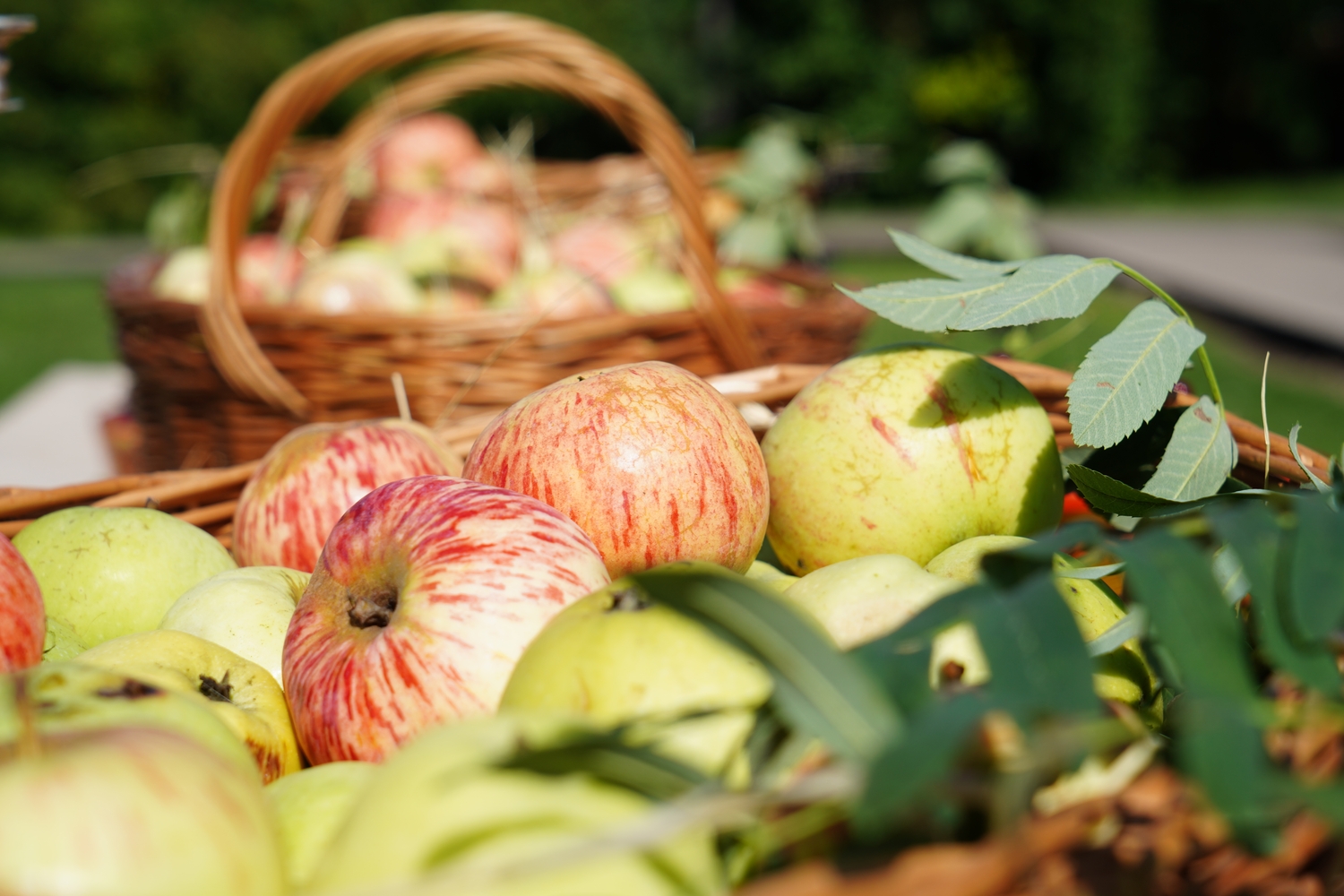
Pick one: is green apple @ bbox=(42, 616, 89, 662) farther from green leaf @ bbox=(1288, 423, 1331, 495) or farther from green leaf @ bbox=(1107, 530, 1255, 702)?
green leaf @ bbox=(1288, 423, 1331, 495)

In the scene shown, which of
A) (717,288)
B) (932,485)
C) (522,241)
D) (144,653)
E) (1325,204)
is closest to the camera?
(144,653)

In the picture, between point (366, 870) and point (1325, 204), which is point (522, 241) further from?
point (1325, 204)

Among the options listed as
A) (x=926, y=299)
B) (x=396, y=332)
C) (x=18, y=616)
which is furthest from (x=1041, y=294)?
(x=396, y=332)

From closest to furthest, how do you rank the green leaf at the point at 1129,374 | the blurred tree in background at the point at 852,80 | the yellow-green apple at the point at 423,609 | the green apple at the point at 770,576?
the yellow-green apple at the point at 423,609, the green leaf at the point at 1129,374, the green apple at the point at 770,576, the blurred tree in background at the point at 852,80

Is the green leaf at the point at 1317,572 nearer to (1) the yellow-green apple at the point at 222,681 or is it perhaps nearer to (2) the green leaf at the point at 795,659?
(2) the green leaf at the point at 795,659

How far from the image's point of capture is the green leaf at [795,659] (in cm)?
49

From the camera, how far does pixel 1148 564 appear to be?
1.83 feet

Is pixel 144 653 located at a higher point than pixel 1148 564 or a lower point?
lower

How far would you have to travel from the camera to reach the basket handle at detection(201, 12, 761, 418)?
1.66 m

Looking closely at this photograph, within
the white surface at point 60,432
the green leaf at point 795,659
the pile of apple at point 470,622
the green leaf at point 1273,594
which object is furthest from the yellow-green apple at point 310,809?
the white surface at point 60,432

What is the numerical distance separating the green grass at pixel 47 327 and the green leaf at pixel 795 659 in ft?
15.3

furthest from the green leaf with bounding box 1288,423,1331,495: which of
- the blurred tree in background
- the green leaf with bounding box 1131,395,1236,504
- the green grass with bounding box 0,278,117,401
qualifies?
the blurred tree in background

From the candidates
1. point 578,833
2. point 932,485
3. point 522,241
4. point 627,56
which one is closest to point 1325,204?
point 627,56

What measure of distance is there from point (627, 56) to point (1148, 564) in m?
9.41
